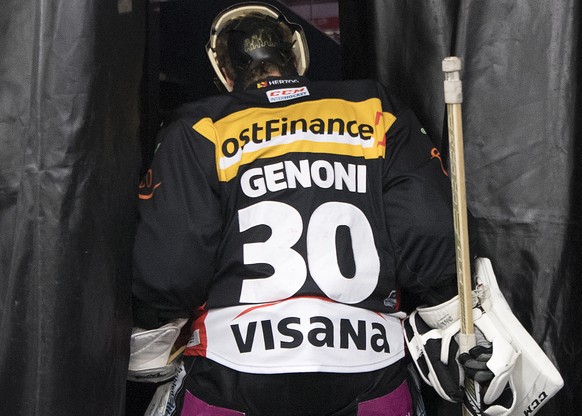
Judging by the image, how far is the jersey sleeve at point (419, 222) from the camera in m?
1.87

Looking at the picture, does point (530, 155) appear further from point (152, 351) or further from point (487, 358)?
point (152, 351)

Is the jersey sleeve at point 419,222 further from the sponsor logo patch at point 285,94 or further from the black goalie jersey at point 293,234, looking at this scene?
the sponsor logo patch at point 285,94

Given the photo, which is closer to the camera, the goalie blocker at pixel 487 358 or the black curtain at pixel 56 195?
the black curtain at pixel 56 195

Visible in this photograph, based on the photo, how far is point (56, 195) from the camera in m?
1.65

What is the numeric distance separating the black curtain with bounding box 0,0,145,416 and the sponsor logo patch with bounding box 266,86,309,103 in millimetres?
402

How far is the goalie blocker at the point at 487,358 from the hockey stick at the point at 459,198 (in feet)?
0.18

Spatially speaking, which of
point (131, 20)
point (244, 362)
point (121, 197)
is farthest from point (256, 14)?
point (244, 362)

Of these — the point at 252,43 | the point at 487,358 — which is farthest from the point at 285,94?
the point at 487,358

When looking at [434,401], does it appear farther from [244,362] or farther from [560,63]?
[560,63]

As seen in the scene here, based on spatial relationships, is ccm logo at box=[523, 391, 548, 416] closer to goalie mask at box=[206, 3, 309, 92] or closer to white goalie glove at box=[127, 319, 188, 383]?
white goalie glove at box=[127, 319, 188, 383]

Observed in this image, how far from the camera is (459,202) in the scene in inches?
69.3

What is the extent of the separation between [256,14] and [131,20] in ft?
1.90

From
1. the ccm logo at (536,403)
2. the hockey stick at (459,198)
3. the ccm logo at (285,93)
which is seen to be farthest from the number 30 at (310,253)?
Answer: the ccm logo at (536,403)

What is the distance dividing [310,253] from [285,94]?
40 cm
